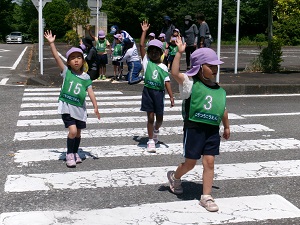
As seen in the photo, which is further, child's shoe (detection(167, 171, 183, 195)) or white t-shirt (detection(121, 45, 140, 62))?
white t-shirt (detection(121, 45, 140, 62))

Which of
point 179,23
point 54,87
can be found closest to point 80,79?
point 54,87

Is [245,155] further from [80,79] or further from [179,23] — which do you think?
[179,23]

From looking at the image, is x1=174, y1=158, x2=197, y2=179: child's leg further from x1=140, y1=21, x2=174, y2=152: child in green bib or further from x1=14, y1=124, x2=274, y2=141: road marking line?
x1=14, y1=124, x2=274, y2=141: road marking line

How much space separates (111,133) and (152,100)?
1461 millimetres

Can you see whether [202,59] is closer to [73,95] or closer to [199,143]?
[199,143]

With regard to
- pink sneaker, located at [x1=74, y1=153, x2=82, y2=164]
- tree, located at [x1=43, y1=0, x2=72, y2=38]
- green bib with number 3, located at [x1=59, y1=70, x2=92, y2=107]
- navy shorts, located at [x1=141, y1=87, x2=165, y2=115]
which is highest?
tree, located at [x1=43, y1=0, x2=72, y2=38]

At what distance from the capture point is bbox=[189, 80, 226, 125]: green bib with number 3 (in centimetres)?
459

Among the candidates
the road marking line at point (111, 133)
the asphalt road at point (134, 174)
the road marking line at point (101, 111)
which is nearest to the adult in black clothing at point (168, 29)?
the road marking line at point (101, 111)

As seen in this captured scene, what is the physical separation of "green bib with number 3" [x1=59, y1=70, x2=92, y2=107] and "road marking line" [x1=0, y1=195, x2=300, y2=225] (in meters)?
1.86

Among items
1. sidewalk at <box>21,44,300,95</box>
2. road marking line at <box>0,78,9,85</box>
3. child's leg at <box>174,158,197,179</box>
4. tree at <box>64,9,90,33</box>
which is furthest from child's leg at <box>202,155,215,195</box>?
tree at <box>64,9,90,33</box>

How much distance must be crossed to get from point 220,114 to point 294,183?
1456 mm

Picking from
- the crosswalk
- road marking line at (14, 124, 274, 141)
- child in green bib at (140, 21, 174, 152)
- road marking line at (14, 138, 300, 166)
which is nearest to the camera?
the crosswalk

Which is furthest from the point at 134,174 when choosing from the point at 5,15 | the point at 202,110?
the point at 5,15

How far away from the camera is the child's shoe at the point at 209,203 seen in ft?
15.0
